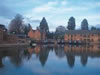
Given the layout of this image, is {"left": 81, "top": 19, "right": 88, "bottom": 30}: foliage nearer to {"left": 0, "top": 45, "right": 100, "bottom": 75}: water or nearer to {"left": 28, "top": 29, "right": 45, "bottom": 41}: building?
{"left": 28, "top": 29, "right": 45, "bottom": 41}: building

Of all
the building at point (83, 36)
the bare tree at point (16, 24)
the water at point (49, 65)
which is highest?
the bare tree at point (16, 24)

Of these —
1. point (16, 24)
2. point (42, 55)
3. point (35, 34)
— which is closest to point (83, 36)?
point (35, 34)

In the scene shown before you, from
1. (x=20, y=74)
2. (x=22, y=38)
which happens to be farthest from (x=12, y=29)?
(x=20, y=74)

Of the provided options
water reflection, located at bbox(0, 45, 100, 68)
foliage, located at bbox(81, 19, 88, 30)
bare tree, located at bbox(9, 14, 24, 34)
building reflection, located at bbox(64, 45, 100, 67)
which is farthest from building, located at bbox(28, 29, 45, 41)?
water reflection, located at bbox(0, 45, 100, 68)

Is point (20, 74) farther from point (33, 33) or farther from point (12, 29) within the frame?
point (33, 33)

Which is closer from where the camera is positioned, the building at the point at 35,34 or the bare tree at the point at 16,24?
the bare tree at the point at 16,24

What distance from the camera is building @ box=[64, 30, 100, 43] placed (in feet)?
271

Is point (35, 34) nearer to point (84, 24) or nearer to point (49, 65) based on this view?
point (84, 24)

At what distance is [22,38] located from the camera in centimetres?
6209

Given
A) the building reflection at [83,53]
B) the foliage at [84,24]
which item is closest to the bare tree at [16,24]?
the building reflection at [83,53]

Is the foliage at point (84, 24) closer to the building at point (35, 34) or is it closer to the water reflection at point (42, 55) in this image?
the building at point (35, 34)

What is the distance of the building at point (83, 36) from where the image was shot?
82.5 metres

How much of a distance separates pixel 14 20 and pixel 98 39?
44.2 metres

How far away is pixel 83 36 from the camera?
83.9m
